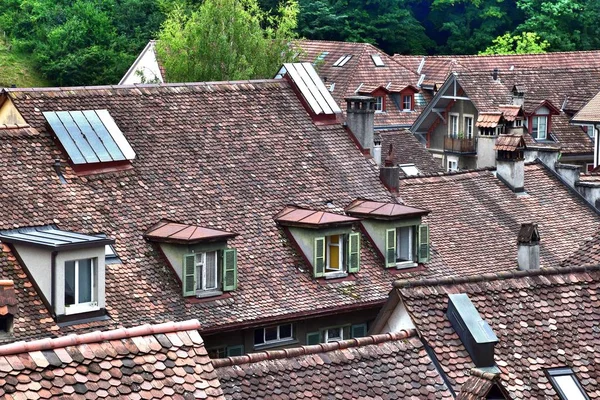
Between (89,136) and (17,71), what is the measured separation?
170ft

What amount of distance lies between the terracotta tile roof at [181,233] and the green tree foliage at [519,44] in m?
75.1

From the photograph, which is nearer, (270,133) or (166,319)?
(166,319)

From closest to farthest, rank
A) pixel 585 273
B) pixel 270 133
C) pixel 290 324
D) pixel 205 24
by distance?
pixel 585 273, pixel 290 324, pixel 270 133, pixel 205 24

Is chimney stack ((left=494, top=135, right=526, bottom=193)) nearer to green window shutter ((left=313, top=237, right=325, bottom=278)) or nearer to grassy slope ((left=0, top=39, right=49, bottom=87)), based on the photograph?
green window shutter ((left=313, top=237, right=325, bottom=278))

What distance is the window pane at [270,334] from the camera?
39.0 meters

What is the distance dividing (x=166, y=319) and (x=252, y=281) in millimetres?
3494

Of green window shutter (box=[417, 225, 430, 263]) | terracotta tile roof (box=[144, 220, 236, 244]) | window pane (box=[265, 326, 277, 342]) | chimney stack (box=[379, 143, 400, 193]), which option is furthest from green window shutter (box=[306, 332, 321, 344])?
chimney stack (box=[379, 143, 400, 193])

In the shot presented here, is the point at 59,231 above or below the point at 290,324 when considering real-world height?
above

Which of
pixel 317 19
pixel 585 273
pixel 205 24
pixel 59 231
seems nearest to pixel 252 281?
pixel 59 231

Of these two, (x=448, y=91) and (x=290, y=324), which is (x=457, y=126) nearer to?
(x=448, y=91)

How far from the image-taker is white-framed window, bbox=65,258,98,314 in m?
35.3

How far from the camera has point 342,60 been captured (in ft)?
301

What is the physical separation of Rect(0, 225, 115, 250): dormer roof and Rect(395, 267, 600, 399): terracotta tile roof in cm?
833

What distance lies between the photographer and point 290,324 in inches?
1545
